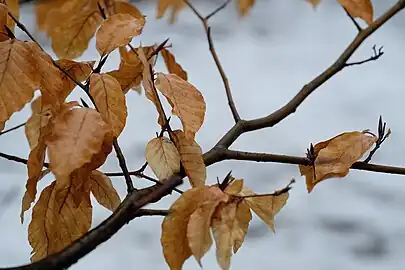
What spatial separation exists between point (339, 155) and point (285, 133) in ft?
2.94

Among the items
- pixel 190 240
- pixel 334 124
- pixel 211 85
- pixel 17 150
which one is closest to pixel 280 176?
pixel 334 124

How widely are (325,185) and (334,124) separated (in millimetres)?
184

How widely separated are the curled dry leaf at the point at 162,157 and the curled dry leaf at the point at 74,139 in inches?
2.8

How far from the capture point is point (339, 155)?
1.65 feet

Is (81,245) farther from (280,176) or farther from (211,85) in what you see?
(211,85)

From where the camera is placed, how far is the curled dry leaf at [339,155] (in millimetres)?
493

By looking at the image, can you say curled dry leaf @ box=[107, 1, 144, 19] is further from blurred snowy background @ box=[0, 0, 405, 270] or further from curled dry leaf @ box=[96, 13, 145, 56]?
blurred snowy background @ box=[0, 0, 405, 270]

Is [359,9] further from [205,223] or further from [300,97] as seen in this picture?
[205,223]

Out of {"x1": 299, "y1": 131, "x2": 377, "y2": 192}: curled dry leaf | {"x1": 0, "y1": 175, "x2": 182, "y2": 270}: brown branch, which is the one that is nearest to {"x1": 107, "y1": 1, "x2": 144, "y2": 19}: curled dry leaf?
{"x1": 299, "y1": 131, "x2": 377, "y2": 192}: curled dry leaf

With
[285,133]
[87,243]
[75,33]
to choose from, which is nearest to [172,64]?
[75,33]

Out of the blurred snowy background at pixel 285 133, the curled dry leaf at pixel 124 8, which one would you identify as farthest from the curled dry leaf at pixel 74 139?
the blurred snowy background at pixel 285 133

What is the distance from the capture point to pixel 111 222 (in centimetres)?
34

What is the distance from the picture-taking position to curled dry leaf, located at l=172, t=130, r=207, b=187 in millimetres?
477

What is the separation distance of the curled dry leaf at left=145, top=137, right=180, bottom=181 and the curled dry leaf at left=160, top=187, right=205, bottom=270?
0.16 ft
